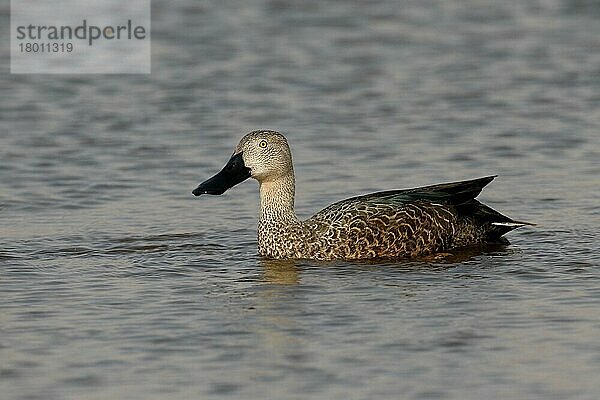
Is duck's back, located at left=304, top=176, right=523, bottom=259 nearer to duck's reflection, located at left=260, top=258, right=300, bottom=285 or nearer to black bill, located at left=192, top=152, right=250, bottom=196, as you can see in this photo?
duck's reflection, located at left=260, top=258, right=300, bottom=285

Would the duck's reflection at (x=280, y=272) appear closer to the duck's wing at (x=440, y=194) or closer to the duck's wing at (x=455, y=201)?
the duck's wing at (x=455, y=201)

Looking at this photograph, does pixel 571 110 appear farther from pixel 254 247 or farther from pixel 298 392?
pixel 298 392

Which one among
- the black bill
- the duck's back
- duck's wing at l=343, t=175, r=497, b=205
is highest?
the black bill

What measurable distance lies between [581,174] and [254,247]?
3422 millimetres

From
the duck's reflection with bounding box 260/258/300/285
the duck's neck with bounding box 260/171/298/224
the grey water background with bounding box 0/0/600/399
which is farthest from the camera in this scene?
the duck's neck with bounding box 260/171/298/224

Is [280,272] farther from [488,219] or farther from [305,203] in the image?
[305,203]

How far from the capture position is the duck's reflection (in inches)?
424

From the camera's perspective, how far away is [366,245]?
11273 millimetres

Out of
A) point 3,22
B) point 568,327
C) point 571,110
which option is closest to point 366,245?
point 568,327

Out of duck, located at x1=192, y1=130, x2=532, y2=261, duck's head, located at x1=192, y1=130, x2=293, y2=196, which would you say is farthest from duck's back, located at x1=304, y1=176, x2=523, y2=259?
duck's head, located at x1=192, y1=130, x2=293, y2=196

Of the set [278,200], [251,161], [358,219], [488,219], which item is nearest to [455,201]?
[488,219]

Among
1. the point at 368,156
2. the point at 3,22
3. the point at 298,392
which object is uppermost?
the point at 3,22

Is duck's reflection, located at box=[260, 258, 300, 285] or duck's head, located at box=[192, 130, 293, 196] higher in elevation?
duck's head, located at box=[192, 130, 293, 196]

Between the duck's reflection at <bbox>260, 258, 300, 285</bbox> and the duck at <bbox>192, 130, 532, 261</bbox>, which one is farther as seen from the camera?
the duck at <bbox>192, 130, 532, 261</bbox>
